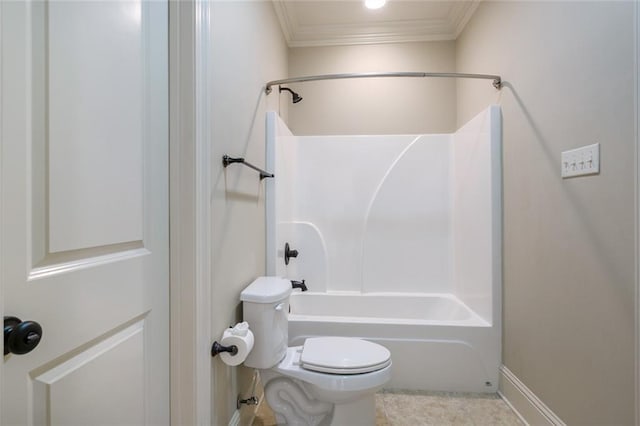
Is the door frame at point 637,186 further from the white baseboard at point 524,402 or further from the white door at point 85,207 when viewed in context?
the white door at point 85,207

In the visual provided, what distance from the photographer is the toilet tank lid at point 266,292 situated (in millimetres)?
1424

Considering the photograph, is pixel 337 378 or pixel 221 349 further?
pixel 337 378

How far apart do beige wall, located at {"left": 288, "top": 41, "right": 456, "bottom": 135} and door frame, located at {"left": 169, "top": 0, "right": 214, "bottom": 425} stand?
5.77 ft

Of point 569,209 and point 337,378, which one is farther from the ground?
point 569,209

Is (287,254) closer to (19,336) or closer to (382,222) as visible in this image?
(382,222)

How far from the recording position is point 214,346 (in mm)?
1222

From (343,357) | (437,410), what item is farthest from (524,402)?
(343,357)

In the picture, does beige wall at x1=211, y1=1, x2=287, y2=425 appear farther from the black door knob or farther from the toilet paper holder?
the black door knob

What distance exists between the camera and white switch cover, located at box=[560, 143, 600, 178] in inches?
46.5

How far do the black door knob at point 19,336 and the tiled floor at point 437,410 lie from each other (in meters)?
1.39

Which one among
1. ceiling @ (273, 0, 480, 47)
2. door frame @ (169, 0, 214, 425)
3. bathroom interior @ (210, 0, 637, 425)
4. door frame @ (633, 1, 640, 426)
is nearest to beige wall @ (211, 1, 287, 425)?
bathroom interior @ (210, 0, 637, 425)

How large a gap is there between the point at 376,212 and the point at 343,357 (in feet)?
4.99

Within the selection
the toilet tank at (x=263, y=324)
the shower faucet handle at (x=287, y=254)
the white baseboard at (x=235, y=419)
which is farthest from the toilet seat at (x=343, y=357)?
the shower faucet handle at (x=287, y=254)

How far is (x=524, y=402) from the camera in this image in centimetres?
166
